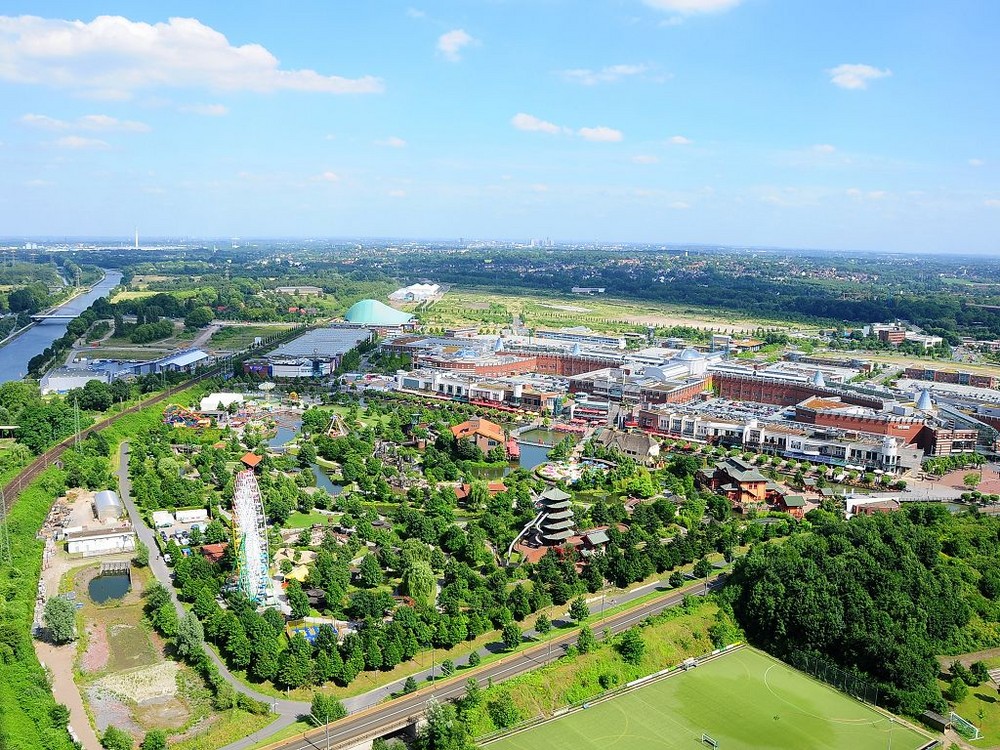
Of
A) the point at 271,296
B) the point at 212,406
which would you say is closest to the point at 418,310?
the point at 271,296

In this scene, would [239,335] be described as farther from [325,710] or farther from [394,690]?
[325,710]

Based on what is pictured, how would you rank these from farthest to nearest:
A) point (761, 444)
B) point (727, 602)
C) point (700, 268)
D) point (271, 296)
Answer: point (700, 268), point (271, 296), point (761, 444), point (727, 602)

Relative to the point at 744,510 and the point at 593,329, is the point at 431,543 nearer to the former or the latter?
the point at 744,510

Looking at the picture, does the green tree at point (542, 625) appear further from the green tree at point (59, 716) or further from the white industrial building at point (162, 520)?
the white industrial building at point (162, 520)

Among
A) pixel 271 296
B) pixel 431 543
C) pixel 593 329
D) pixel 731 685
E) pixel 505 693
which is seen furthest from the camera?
pixel 271 296

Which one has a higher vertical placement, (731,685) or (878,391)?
(878,391)

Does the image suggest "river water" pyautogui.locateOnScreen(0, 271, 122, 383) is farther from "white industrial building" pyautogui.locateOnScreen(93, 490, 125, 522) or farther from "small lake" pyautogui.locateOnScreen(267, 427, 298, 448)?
"white industrial building" pyautogui.locateOnScreen(93, 490, 125, 522)

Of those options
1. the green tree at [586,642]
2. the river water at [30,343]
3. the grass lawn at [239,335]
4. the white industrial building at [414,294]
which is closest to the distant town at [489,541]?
the green tree at [586,642]

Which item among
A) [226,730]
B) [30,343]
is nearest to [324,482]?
[226,730]
